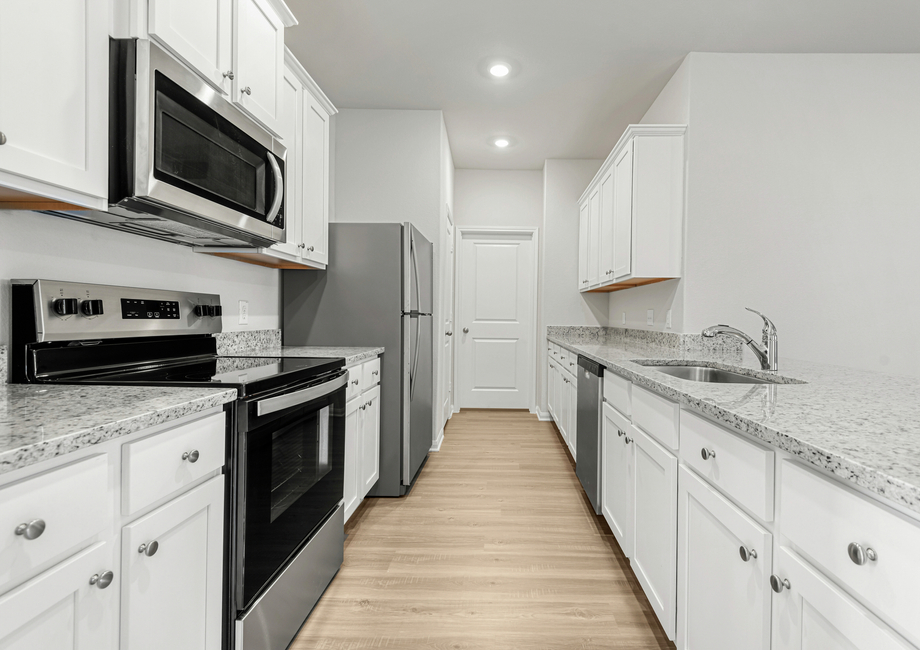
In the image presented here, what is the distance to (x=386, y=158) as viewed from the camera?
12.5 ft

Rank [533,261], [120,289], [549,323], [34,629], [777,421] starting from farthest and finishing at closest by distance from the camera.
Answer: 1. [533,261]
2. [549,323]
3. [120,289]
4. [777,421]
5. [34,629]

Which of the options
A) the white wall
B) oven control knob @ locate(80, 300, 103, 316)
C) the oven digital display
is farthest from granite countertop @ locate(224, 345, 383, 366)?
oven control knob @ locate(80, 300, 103, 316)

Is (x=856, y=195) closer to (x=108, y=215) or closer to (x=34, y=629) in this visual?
(x=108, y=215)

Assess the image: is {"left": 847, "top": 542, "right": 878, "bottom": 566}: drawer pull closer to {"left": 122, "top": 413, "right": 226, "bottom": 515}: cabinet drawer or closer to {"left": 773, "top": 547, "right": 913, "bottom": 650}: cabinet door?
{"left": 773, "top": 547, "right": 913, "bottom": 650}: cabinet door

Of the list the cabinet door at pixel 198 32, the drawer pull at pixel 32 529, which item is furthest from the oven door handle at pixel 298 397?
the cabinet door at pixel 198 32

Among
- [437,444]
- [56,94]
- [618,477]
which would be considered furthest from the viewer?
[437,444]

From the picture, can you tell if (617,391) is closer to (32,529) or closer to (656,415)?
(656,415)

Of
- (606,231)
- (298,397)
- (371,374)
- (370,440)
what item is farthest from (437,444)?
(298,397)

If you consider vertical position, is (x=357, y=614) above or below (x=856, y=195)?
below

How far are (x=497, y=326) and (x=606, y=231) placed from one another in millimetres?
2183

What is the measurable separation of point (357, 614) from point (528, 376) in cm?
399

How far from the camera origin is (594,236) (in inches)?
161

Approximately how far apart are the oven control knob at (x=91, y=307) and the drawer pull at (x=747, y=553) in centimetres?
183

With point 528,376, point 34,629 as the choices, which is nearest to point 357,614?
point 34,629
